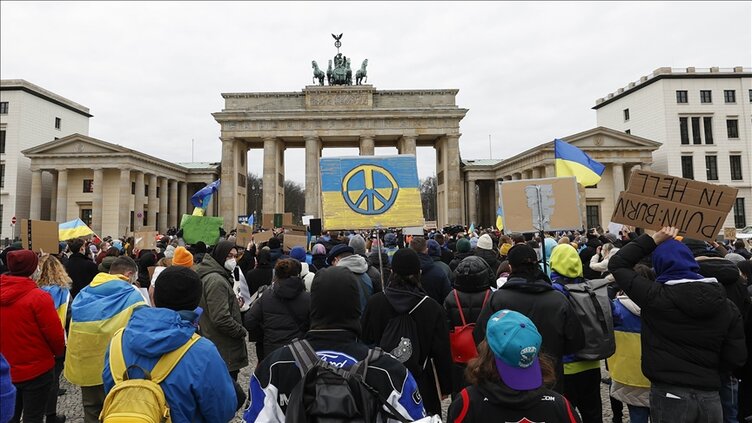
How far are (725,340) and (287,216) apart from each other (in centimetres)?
1753

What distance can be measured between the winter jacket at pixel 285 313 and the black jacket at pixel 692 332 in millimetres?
3250

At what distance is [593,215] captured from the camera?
1905 inches

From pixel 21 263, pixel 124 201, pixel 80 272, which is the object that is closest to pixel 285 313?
pixel 21 263

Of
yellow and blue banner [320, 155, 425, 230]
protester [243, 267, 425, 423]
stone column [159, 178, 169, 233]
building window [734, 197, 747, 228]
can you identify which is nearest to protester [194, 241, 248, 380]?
yellow and blue banner [320, 155, 425, 230]

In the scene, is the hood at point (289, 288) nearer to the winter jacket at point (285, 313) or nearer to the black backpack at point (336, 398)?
the winter jacket at point (285, 313)

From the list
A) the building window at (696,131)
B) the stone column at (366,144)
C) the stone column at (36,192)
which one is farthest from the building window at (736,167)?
the stone column at (36,192)

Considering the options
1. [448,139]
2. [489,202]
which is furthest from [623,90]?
[448,139]

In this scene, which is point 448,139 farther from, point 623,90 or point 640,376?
point 640,376

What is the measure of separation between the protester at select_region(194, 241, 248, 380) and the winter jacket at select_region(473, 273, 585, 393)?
3.08 m

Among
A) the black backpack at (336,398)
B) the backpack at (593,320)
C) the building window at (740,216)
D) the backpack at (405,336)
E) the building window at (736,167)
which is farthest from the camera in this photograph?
the building window at (736,167)

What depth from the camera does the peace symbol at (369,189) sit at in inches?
268

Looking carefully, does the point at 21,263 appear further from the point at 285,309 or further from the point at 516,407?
the point at 516,407

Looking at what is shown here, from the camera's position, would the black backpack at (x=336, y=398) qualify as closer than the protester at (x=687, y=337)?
Yes

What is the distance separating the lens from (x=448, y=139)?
4984cm
